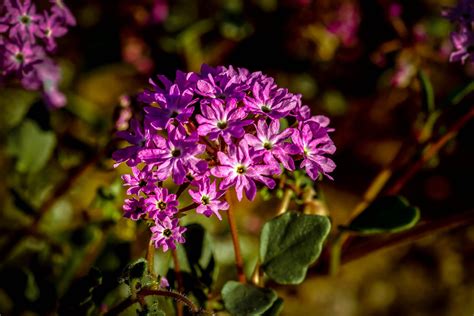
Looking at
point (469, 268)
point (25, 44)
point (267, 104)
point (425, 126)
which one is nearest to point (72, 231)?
point (25, 44)

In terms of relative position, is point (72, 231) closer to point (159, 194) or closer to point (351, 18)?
point (159, 194)

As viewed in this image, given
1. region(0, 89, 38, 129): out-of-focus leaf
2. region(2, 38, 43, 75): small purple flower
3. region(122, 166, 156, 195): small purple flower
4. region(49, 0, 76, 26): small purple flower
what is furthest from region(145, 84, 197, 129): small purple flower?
region(0, 89, 38, 129): out-of-focus leaf

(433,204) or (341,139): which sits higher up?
(341,139)

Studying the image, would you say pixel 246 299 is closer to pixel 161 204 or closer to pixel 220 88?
pixel 161 204

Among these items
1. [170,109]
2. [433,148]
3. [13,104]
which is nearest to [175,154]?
[170,109]

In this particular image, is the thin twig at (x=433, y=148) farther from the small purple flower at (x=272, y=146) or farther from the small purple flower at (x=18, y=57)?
the small purple flower at (x=18, y=57)

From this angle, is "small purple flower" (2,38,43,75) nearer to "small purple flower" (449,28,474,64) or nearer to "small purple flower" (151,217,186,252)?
"small purple flower" (151,217,186,252)

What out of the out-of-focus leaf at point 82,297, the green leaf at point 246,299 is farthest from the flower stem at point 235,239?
the out-of-focus leaf at point 82,297
